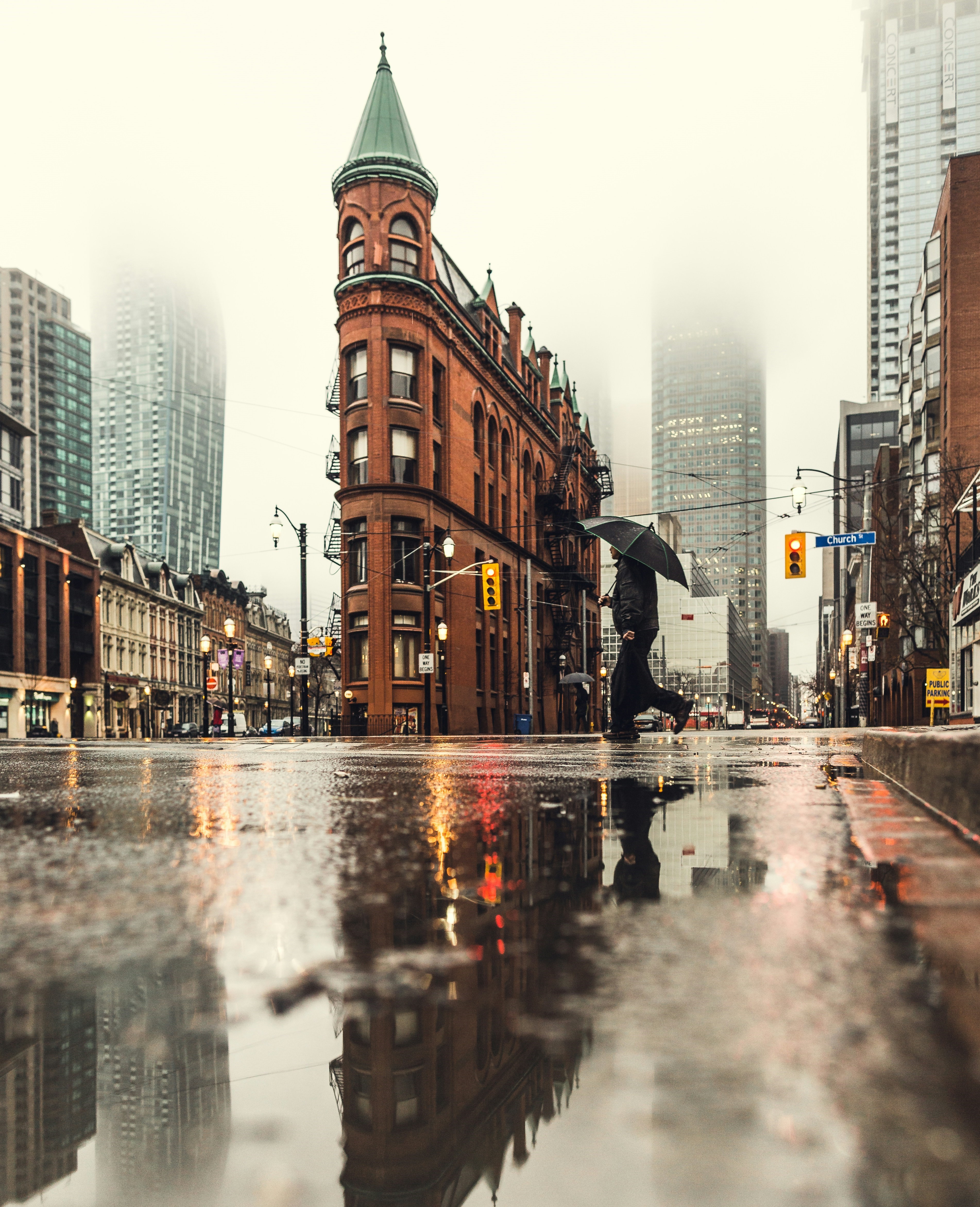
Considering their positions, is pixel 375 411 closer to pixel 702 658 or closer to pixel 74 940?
pixel 74 940

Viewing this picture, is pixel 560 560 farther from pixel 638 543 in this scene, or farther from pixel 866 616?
pixel 638 543

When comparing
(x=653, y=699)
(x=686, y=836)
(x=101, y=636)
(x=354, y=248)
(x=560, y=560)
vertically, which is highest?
(x=354, y=248)

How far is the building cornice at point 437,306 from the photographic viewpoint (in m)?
41.2

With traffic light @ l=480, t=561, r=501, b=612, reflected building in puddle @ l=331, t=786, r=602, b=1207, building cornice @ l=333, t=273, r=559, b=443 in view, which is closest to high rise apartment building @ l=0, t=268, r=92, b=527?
building cornice @ l=333, t=273, r=559, b=443

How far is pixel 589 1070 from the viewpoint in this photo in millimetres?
1237

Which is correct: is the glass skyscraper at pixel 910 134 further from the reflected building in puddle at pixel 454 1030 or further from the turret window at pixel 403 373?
the reflected building in puddle at pixel 454 1030

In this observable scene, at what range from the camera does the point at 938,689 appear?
3262cm

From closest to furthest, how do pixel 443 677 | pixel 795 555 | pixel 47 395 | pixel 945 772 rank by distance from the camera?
pixel 945 772 → pixel 795 555 → pixel 443 677 → pixel 47 395

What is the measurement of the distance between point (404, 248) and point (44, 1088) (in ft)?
146

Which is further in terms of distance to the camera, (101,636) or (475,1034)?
(101,636)

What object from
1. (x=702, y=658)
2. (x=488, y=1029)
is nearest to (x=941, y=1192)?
(x=488, y=1029)

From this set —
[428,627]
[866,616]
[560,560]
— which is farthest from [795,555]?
[560,560]

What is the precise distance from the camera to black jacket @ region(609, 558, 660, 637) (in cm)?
1656

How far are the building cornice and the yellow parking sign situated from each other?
27.5 metres
